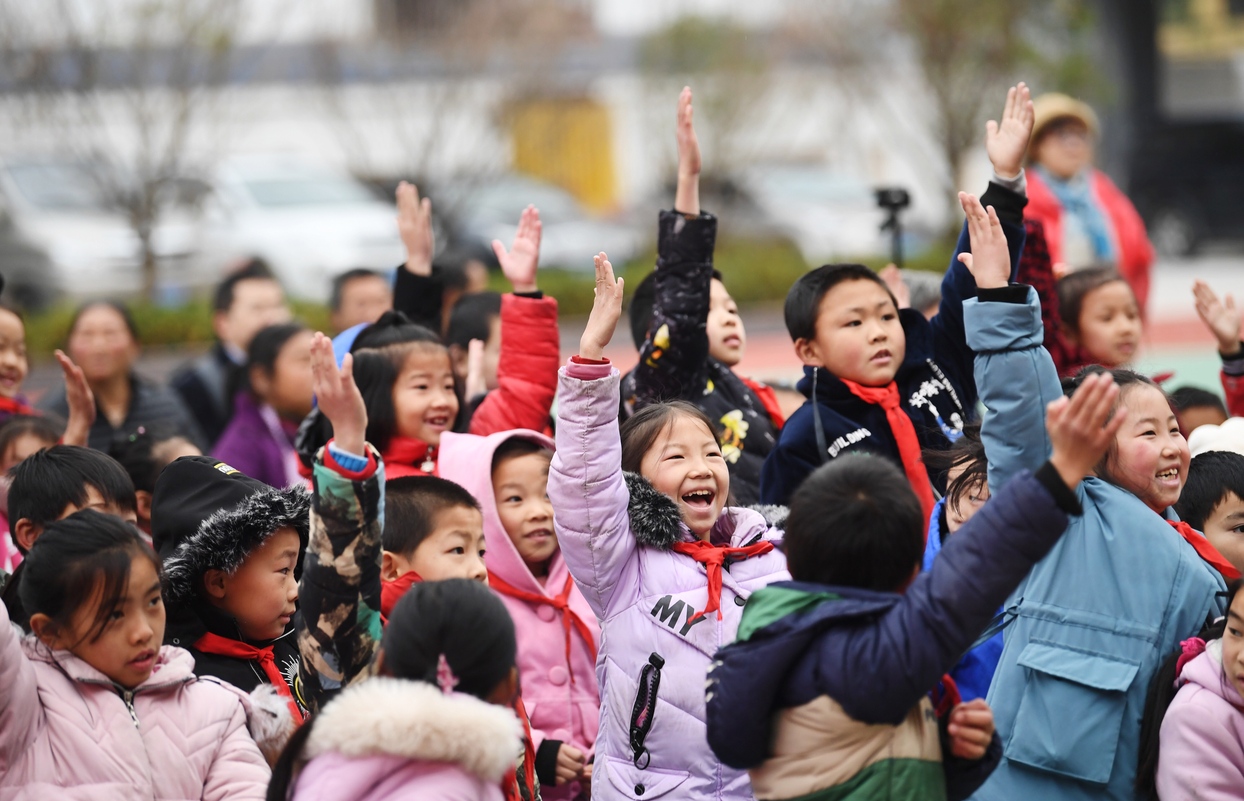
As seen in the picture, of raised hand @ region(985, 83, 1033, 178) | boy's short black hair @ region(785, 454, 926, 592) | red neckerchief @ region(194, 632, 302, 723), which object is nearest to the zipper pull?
red neckerchief @ region(194, 632, 302, 723)

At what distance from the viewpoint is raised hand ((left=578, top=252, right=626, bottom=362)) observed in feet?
10.6

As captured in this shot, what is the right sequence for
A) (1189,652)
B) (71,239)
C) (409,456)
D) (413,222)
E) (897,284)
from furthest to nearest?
1. (71,239)
2. (413,222)
3. (897,284)
4. (409,456)
5. (1189,652)

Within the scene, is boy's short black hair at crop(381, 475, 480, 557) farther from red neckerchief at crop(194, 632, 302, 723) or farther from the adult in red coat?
the adult in red coat

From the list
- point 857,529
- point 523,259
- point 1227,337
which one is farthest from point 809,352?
point 857,529

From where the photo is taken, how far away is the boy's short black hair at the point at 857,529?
254cm

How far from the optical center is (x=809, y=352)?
14.1ft

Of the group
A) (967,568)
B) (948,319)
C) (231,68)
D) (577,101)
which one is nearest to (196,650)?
(967,568)

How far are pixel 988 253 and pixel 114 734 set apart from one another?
2.00m

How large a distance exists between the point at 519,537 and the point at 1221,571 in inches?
69.2

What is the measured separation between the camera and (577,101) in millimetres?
19641

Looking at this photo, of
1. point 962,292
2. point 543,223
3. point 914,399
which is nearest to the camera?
point 962,292

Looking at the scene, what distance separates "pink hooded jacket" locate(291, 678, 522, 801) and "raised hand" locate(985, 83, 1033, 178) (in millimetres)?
2274

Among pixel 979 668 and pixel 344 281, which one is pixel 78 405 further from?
pixel 979 668

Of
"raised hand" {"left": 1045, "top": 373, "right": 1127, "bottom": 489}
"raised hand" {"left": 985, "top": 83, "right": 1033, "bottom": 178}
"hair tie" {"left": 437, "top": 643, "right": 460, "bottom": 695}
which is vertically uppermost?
"raised hand" {"left": 985, "top": 83, "right": 1033, "bottom": 178}
